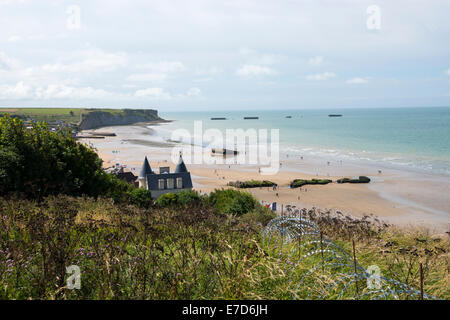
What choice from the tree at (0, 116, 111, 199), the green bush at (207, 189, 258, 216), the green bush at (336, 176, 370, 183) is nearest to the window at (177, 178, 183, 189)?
the tree at (0, 116, 111, 199)

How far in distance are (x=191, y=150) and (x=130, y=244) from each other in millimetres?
70915

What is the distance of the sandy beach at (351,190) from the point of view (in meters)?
29.2

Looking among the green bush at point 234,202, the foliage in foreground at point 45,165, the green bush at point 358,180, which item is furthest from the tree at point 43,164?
the green bush at point 358,180

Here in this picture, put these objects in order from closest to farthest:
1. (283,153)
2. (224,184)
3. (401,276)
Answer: (401,276), (224,184), (283,153)

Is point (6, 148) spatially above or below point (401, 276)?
above

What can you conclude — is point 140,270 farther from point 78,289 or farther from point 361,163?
point 361,163

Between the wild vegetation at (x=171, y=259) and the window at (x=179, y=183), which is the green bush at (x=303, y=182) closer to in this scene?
the window at (x=179, y=183)

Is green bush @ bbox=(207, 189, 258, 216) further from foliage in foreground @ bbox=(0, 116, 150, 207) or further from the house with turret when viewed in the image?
the house with turret

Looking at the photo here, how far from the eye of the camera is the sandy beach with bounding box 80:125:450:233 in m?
29.2

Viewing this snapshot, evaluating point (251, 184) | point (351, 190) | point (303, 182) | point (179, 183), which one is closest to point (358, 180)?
point (351, 190)

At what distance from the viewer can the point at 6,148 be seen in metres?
16.3
